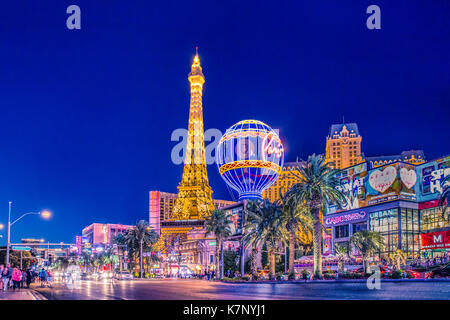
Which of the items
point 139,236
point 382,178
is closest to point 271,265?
point 139,236

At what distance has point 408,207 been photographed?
301ft

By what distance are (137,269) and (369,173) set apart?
166ft

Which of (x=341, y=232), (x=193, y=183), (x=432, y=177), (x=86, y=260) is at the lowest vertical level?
(x=86, y=260)

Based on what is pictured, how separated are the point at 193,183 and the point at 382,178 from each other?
73172 millimetres

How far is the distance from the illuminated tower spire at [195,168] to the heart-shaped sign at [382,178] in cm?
6806

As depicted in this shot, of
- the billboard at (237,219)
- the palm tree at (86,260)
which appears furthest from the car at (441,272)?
the palm tree at (86,260)

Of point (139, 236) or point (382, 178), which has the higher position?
point (382, 178)

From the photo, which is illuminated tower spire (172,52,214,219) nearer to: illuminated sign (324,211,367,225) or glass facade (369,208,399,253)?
illuminated sign (324,211,367,225)

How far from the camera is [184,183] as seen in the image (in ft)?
513

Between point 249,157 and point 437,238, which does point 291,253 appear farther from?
point 249,157

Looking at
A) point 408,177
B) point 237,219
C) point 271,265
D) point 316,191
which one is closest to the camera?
point 316,191

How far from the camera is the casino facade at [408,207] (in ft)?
292
